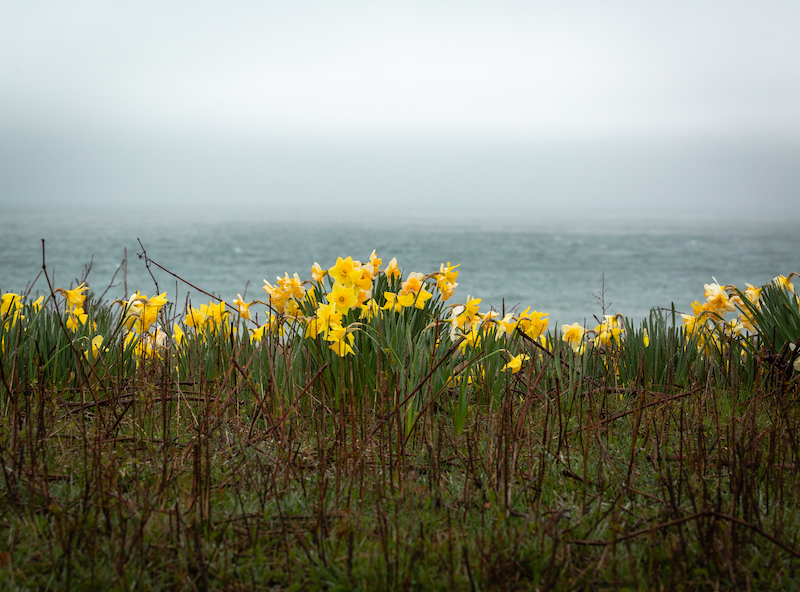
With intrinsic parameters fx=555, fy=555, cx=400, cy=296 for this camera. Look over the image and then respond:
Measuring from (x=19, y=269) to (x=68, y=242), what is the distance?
27.2 meters

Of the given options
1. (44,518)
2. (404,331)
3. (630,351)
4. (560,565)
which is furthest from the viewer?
(630,351)

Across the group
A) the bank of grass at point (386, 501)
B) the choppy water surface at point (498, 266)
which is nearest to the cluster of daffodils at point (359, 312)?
the bank of grass at point (386, 501)

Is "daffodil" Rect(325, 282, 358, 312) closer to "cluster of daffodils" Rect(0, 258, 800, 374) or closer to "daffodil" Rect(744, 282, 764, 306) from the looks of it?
"cluster of daffodils" Rect(0, 258, 800, 374)

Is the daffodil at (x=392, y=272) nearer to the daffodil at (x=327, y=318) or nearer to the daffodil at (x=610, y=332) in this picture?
the daffodil at (x=327, y=318)

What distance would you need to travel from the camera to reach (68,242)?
5716cm

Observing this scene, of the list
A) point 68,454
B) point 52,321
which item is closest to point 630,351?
point 68,454

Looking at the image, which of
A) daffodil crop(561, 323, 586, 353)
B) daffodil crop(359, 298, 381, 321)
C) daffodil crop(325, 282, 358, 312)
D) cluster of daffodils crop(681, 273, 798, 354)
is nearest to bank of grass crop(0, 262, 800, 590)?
daffodil crop(359, 298, 381, 321)

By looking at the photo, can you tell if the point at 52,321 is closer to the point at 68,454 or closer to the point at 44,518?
the point at 68,454

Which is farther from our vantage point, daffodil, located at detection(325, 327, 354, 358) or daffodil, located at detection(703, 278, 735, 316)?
daffodil, located at detection(703, 278, 735, 316)

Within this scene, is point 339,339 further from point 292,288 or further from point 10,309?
point 10,309

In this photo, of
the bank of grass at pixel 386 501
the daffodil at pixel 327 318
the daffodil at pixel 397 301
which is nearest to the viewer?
the bank of grass at pixel 386 501

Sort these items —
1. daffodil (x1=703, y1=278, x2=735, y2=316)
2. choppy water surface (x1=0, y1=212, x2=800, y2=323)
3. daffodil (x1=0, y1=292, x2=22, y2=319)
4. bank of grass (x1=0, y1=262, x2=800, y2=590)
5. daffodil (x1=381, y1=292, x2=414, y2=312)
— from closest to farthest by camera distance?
bank of grass (x1=0, y1=262, x2=800, y2=590) < daffodil (x1=381, y1=292, x2=414, y2=312) < daffodil (x1=0, y1=292, x2=22, y2=319) < daffodil (x1=703, y1=278, x2=735, y2=316) < choppy water surface (x1=0, y1=212, x2=800, y2=323)

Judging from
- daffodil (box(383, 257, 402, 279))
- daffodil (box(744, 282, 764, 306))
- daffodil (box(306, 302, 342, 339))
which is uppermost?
daffodil (box(383, 257, 402, 279))

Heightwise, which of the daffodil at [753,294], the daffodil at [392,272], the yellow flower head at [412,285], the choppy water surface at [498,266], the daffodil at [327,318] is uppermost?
the daffodil at [392,272]
